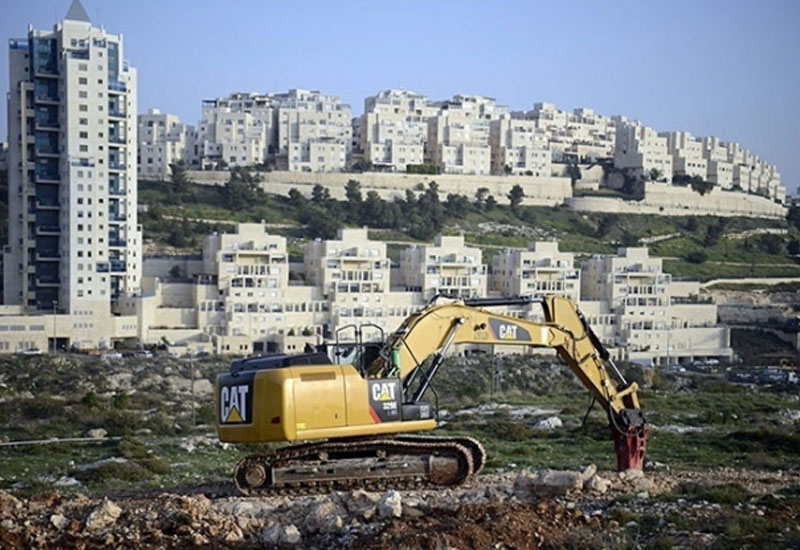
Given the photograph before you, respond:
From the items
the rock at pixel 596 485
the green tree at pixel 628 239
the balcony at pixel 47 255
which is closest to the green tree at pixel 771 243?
the green tree at pixel 628 239

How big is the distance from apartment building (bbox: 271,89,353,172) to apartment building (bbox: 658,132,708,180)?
106 ft

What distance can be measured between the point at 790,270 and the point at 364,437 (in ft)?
244

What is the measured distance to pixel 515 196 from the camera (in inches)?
3644

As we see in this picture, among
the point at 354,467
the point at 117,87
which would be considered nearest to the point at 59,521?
the point at 354,467

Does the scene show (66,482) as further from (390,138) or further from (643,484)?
(390,138)

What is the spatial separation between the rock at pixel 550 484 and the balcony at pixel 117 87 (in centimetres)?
4557

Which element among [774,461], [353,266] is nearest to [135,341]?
[353,266]

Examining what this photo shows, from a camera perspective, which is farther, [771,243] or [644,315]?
[771,243]

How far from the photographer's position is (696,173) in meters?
110

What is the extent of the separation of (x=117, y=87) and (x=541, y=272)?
24344mm

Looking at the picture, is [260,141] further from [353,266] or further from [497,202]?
[353,266]

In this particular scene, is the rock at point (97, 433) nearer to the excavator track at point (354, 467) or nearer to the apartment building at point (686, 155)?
the excavator track at point (354, 467)

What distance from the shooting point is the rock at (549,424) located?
88.0 ft

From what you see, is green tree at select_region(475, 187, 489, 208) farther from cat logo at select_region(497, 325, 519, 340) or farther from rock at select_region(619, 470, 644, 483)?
rock at select_region(619, 470, 644, 483)
